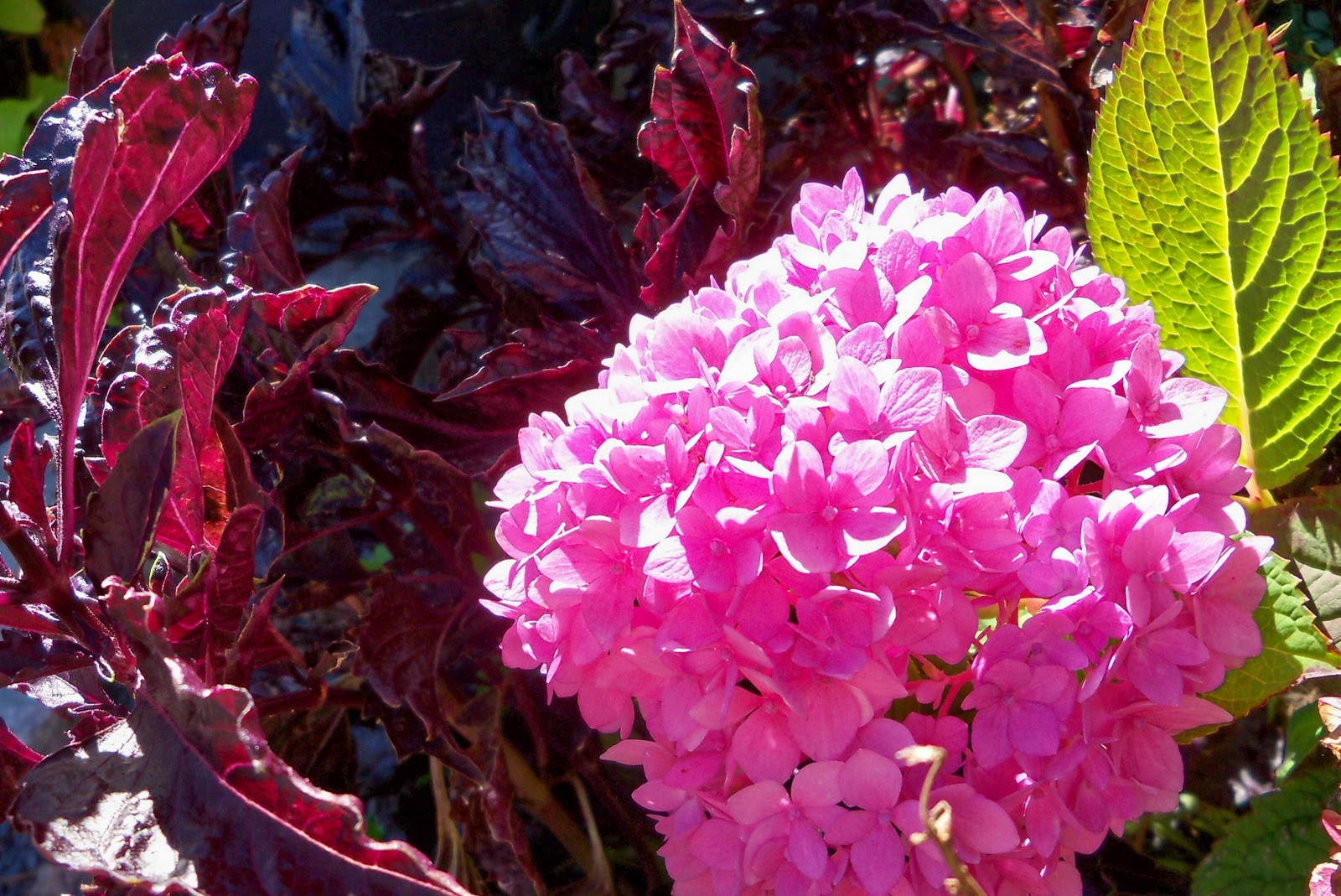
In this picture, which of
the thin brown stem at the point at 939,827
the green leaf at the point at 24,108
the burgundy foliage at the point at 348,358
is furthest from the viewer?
the green leaf at the point at 24,108

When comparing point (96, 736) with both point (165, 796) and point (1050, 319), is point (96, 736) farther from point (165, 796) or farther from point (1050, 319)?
point (1050, 319)

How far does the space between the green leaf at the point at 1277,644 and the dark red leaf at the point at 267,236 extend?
718mm

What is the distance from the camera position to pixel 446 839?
0.90 meters

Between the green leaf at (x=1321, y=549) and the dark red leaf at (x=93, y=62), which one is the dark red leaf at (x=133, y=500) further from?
the green leaf at (x=1321, y=549)

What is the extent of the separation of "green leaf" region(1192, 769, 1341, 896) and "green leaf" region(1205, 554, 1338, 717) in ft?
0.50

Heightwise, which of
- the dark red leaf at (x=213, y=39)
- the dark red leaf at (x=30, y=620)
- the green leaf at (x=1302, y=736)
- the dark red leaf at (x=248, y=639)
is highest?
the dark red leaf at (x=213, y=39)

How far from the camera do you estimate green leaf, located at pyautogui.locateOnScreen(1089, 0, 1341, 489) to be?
2.14 ft

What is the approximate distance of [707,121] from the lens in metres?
0.78

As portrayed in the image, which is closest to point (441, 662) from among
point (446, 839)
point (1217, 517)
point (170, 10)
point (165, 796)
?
point (446, 839)

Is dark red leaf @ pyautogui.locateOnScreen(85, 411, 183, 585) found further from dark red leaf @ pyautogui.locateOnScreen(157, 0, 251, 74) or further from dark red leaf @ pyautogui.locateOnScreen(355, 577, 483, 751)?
dark red leaf @ pyautogui.locateOnScreen(157, 0, 251, 74)

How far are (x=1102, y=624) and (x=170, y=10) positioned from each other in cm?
125

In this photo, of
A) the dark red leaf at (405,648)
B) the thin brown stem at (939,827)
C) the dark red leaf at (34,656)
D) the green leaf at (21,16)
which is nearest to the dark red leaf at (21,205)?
the dark red leaf at (34,656)

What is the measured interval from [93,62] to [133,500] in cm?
50

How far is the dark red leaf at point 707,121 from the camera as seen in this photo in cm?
74
